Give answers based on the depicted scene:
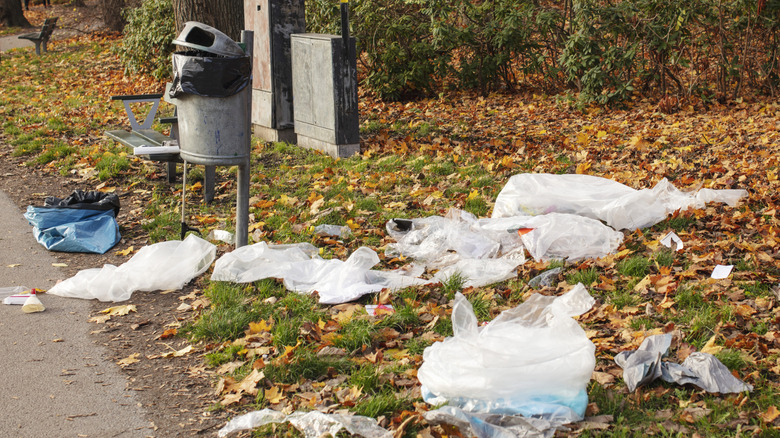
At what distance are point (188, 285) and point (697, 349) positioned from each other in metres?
3.00

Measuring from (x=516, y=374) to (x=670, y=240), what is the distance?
230 centimetres

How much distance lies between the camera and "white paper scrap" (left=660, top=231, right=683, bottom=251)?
4593 millimetres

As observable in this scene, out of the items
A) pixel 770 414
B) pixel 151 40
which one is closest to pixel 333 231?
pixel 770 414

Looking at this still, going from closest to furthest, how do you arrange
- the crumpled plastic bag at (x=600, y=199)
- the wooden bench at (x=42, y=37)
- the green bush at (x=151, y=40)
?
the crumpled plastic bag at (x=600, y=199)
the green bush at (x=151, y=40)
the wooden bench at (x=42, y=37)

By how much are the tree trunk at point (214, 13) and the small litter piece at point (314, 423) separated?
5.94 metres

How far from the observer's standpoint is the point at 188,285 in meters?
4.57

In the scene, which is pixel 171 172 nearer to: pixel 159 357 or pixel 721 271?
pixel 159 357

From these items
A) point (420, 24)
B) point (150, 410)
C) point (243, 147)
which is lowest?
point (150, 410)

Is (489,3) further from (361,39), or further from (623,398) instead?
(623,398)

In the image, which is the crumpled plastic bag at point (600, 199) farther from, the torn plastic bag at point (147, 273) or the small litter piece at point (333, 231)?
the torn plastic bag at point (147, 273)

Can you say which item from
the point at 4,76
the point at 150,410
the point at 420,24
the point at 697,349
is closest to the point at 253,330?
the point at 150,410

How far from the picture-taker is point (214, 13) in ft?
26.5

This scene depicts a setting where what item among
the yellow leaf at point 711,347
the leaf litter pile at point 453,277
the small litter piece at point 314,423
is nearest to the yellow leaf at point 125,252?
the leaf litter pile at point 453,277

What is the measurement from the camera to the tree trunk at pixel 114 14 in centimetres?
2008
